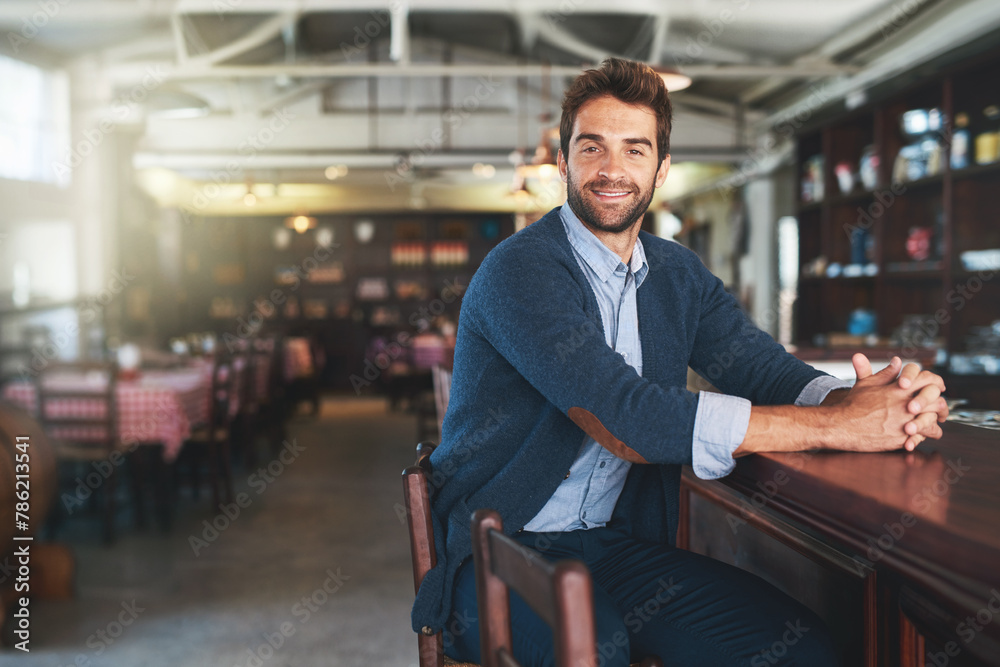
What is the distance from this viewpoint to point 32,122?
7.15 metres

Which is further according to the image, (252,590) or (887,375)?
(252,590)

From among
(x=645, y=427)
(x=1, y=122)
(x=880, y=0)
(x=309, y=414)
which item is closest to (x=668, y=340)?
(x=645, y=427)

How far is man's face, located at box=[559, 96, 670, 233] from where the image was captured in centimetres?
164

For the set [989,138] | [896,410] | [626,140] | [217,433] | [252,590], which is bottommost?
[252,590]

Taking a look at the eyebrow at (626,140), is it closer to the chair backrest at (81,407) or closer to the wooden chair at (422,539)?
the wooden chair at (422,539)

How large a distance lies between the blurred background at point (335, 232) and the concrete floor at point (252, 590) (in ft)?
0.06

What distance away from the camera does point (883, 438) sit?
51.1 inches

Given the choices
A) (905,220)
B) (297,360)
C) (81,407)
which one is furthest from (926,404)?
(297,360)

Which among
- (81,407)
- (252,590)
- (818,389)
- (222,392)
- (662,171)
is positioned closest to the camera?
(818,389)

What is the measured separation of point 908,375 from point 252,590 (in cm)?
302

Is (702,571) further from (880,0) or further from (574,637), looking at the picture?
(880,0)

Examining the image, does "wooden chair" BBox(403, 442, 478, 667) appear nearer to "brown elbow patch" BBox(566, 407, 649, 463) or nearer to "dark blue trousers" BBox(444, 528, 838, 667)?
"dark blue trousers" BBox(444, 528, 838, 667)

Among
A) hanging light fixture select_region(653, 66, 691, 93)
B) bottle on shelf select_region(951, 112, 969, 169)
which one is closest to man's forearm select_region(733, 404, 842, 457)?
hanging light fixture select_region(653, 66, 691, 93)

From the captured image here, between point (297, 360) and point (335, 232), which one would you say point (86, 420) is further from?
point (335, 232)
